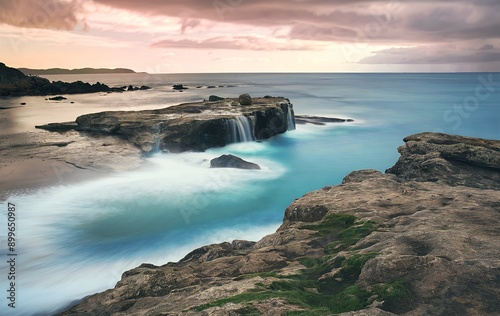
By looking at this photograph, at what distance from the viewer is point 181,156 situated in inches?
1330

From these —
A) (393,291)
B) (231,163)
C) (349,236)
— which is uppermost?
(393,291)

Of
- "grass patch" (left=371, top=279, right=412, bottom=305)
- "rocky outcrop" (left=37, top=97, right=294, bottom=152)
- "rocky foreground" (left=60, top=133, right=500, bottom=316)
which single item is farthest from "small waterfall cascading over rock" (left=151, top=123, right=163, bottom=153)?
"grass patch" (left=371, top=279, right=412, bottom=305)

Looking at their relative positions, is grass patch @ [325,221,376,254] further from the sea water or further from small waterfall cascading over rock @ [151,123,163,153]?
small waterfall cascading over rock @ [151,123,163,153]

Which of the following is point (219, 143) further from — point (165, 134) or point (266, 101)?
point (266, 101)

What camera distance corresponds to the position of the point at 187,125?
3594 centimetres

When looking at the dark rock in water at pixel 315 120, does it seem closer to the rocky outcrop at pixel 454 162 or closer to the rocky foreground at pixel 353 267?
the rocky outcrop at pixel 454 162

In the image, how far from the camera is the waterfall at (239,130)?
38.2 metres

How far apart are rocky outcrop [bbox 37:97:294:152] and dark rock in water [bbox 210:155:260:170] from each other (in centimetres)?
575

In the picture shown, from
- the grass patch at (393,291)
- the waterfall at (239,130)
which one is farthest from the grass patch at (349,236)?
the waterfall at (239,130)

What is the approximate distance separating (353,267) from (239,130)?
102 ft

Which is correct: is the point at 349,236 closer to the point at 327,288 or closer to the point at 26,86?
the point at 327,288

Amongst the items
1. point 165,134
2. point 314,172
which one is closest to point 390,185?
point 314,172

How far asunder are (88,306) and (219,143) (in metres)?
27.9

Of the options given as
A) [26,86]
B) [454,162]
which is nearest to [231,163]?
[454,162]
